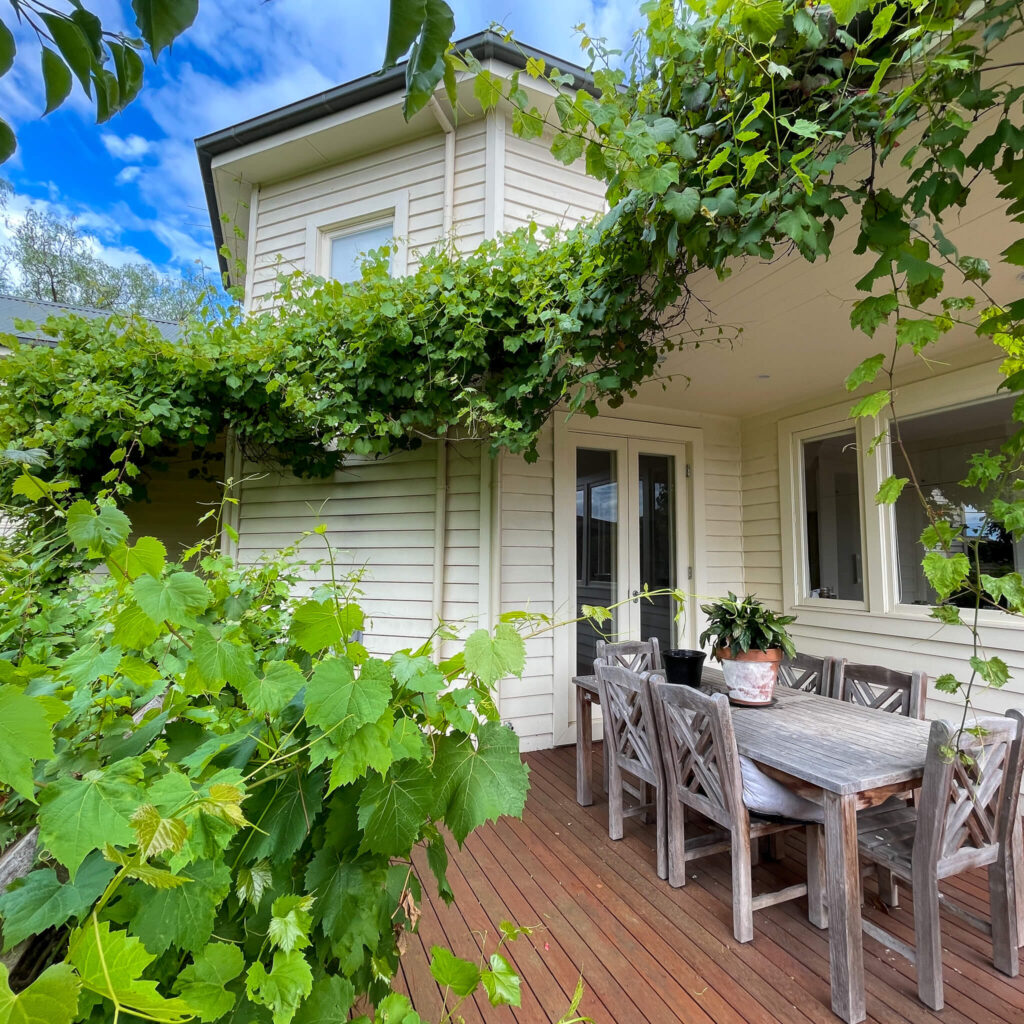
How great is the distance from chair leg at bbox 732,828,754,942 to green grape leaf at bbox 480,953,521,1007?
1458 mm

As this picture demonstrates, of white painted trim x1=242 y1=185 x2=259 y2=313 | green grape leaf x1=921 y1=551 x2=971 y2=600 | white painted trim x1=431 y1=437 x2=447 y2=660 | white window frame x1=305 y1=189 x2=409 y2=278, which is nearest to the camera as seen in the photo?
green grape leaf x1=921 y1=551 x2=971 y2=600

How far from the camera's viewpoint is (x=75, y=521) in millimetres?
584

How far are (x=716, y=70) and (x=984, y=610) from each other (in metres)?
3.36

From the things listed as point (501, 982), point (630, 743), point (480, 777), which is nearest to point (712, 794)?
point (630, 743)

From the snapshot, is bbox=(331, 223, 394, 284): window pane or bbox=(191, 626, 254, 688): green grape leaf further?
bbox=(331, 223, 394, 284): window pane

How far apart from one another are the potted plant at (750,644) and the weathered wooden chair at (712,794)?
1.43ft

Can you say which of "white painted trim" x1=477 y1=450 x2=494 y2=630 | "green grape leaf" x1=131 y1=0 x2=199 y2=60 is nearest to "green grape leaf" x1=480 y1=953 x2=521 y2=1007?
"green grape leaf" x1=131 y1=0 x2=199 y2=60

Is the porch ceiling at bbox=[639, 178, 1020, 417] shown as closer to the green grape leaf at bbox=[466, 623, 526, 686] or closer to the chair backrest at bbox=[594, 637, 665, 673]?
the chair backrest at bbox=[594, 637, 665, 673]

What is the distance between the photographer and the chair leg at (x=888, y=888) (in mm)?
1947

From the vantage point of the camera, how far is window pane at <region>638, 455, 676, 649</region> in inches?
163

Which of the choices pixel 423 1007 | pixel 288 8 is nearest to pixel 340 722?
pixel 288 8

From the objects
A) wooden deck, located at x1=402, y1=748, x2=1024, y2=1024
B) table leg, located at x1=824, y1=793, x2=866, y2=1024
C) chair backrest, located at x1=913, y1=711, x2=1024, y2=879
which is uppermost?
chair backrest, located at x1=913, y1=711, x2=1024, y2=879

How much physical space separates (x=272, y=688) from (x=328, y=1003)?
1.17 feet

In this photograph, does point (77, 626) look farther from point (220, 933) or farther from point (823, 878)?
point (823, 878)
